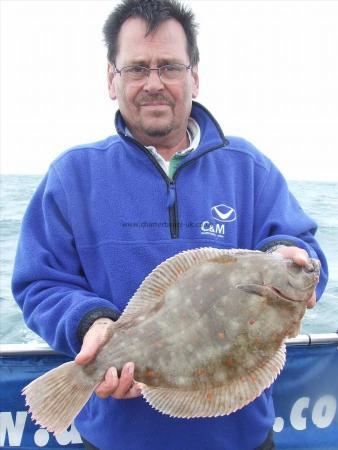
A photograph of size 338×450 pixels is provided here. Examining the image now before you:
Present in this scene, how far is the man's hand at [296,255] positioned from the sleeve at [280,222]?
0.73 ft

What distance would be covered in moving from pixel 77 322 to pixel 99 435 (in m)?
0.66

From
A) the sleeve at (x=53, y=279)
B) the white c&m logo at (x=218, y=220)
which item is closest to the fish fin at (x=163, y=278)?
the sleeve at (x=53, y=279)

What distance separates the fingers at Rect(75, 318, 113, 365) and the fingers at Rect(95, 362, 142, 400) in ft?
0.36

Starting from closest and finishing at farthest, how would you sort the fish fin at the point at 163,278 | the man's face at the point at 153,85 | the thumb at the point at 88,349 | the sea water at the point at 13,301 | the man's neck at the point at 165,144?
the thumb at the point at 88,349 → the fish fin at the point at 163,278 → the man's face at the point at 153,85 → the man's neck at the point at 165,144 → the sea water at the point at 13,301

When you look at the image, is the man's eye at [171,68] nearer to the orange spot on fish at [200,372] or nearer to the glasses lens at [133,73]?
the glasses lens at [133,73]

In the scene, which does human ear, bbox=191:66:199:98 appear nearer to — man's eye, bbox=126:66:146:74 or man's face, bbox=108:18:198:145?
man's face, bbox=108:18:198:145

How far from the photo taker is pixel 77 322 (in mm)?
2246

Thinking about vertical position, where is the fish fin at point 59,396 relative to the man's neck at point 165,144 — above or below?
below

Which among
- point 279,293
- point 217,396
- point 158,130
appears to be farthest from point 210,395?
point 158,130

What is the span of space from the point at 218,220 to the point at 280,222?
0.34 meters

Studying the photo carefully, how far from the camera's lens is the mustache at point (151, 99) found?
2.72 m

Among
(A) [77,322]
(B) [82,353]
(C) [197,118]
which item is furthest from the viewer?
(C) [197,118]

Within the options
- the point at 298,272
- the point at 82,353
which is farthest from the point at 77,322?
the point at 298,272

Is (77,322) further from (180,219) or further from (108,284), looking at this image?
(180,219)
